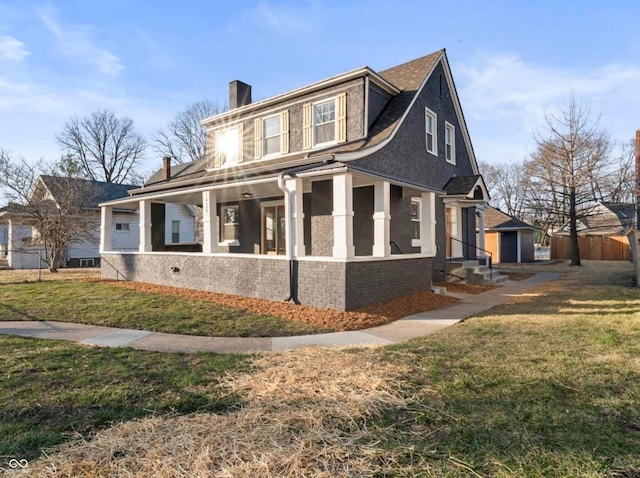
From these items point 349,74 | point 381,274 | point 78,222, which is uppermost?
point 349,74

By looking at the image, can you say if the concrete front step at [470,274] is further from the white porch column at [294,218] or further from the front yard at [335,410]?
the front yard at [335,410]

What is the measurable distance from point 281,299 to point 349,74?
23.6ft

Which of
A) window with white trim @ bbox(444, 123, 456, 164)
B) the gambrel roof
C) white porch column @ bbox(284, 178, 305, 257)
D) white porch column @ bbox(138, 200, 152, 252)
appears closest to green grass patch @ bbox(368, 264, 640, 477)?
white porch column @ bbox(284, 178, 305, 257)

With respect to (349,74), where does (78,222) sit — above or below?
below

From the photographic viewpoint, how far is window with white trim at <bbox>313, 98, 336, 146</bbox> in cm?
1209

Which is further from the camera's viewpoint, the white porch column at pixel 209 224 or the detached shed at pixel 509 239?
the detached shed at pixel 509 239

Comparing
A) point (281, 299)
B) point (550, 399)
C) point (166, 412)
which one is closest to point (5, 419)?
point (166, 412)

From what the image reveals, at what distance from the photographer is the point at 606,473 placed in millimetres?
2320

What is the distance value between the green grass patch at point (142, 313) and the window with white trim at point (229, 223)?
15.9ft

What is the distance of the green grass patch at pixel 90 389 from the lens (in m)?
2.98

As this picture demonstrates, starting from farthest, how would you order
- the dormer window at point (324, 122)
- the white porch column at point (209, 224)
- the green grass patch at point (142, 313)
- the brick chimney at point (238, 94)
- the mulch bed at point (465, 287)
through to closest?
the brick chimney at point (238, 94)
the mulch bed at point (465, 287)
the dormer window at point (324, 122)
the white porch column at point (209, 224)
the green grass patch at point (142, 313)

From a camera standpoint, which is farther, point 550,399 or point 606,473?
point 550,399

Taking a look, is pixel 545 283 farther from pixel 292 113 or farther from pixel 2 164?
pixel 2 164
